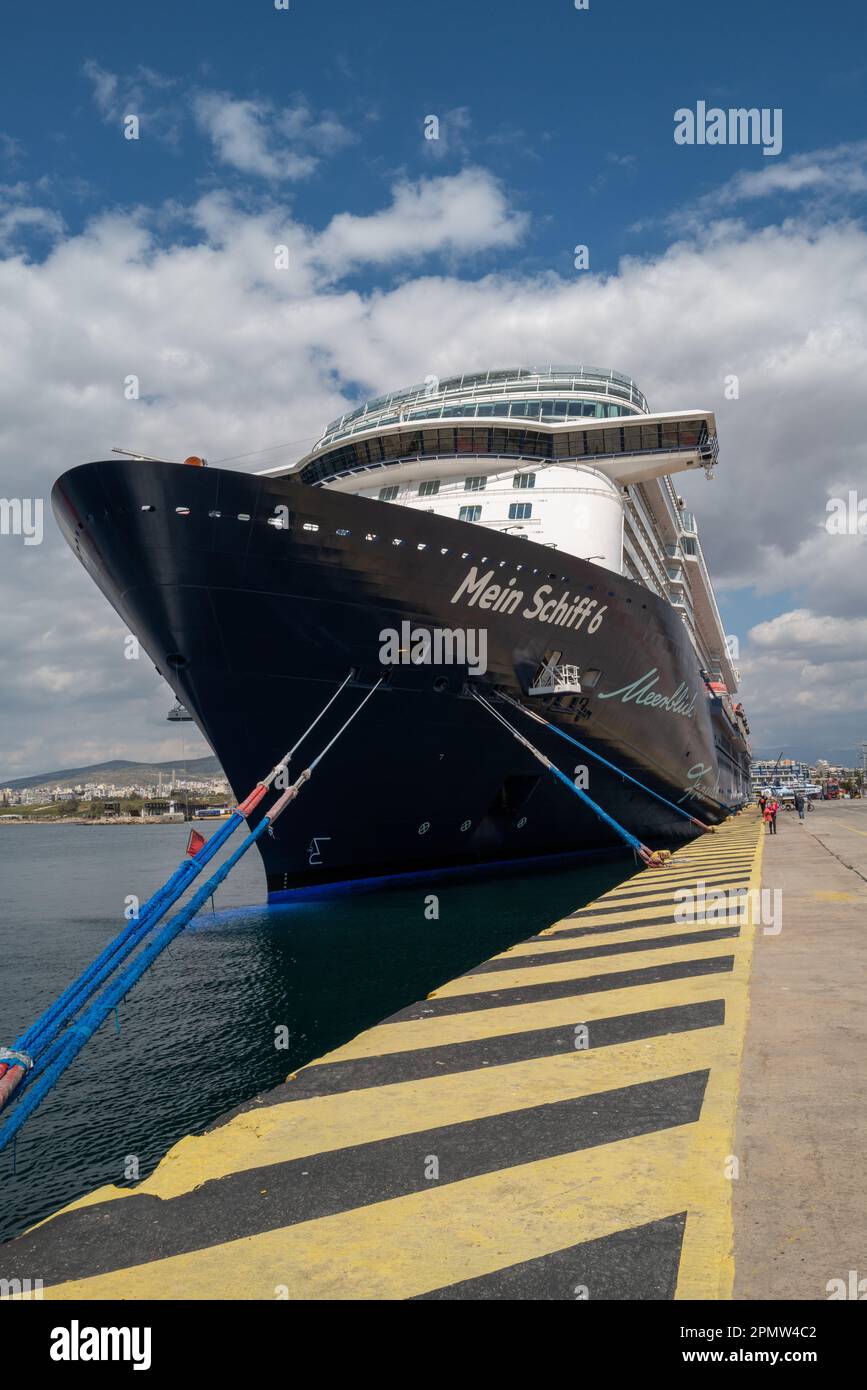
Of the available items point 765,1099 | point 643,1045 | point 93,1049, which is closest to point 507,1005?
point 643,1045

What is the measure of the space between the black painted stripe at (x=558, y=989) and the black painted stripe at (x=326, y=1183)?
1814mm

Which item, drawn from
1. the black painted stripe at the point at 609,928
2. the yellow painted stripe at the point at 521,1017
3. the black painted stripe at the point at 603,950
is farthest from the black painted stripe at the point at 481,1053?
the black painted stripe at the point at 609,928

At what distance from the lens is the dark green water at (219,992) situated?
6.61 metres

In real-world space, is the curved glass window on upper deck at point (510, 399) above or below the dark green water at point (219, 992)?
above

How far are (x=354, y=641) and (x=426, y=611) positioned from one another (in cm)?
151

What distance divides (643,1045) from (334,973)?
762cm

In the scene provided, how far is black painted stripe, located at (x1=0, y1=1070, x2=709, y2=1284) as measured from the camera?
9.85ft

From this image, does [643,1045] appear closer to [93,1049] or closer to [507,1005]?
[507,1005]

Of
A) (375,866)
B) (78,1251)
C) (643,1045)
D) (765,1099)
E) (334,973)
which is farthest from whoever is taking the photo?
(375,866)

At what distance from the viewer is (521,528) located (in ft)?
63.4

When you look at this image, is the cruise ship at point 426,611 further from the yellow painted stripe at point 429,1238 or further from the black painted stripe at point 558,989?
the yellow painted stripe at point 429,1238

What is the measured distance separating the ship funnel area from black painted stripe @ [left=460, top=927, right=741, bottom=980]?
12746mm

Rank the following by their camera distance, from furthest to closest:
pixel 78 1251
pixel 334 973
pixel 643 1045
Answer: pixel 334 973
pixel 643 1045
pixel 78 1251

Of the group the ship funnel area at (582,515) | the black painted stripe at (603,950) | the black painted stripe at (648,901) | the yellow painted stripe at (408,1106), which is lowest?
the black painted stripe at (648,901)
